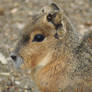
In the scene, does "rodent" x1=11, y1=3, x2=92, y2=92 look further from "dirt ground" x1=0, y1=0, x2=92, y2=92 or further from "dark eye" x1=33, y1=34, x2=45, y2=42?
"dirt ground" x1=0, y1=0, x2=92, y2=92

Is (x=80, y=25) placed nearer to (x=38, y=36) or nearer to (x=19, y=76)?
(x=19, y=76)

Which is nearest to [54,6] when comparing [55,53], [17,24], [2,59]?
[55,53]

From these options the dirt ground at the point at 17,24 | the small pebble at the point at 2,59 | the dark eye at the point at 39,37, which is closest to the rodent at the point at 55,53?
the dark eye at the point at 39,37

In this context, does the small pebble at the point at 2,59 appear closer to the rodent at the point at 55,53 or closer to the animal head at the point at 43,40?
the rodent at the point at 55,53

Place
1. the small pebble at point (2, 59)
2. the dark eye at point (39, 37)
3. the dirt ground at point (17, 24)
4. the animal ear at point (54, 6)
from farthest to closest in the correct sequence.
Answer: the small pebble at point (2, 59)
the dirt ground at point (17, 24)
the animal ear at point (54, 6)
the dark eye at point (39, 37)

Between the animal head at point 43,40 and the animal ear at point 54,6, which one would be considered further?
the animal ear at point 54,6

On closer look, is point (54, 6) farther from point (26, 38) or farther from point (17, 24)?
point (17, 24)

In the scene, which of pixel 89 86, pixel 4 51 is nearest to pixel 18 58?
pixel 89 86
